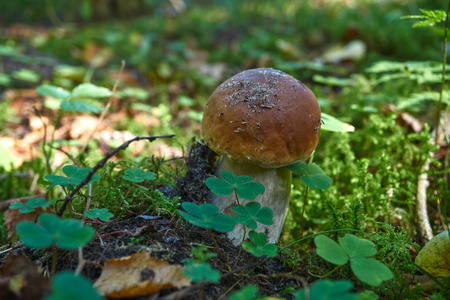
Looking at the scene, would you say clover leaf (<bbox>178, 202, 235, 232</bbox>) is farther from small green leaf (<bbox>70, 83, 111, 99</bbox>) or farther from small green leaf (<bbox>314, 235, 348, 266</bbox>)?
small green leaf (<bbox>70, 83, 111, 99</bbox>)

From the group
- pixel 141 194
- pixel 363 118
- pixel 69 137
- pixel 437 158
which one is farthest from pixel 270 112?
pixel 69 137

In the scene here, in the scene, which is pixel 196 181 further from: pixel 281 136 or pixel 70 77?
pixel 70 77

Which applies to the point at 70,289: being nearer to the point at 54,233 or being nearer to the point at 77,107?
the point at 54,233

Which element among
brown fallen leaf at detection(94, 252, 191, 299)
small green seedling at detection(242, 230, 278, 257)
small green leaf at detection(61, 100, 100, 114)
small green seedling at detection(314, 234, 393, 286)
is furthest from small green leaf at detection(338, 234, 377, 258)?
small green leaf at detection(61, 100, 100, 114)

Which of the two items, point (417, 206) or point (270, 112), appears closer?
point (270, 112)

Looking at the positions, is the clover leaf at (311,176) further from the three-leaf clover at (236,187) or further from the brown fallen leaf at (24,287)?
the brown fallen leaf at (24,287)

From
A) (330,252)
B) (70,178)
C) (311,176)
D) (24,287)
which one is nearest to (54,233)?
(24,287)
